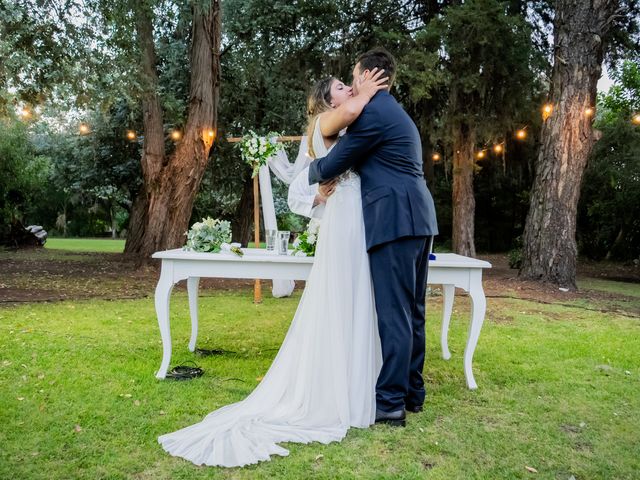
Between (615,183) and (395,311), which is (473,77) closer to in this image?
(615,183)

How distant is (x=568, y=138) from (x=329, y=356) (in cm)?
786

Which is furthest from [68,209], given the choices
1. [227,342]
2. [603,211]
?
[227,342]

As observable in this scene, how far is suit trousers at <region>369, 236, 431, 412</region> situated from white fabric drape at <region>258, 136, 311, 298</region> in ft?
10.9

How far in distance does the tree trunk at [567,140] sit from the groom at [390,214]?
273 inches

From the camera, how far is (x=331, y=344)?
3268mm

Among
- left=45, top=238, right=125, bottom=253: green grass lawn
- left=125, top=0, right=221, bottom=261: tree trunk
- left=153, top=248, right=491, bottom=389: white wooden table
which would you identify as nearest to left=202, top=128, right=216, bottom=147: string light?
left=125, top=0, right=221, bottom=261: tree trunk

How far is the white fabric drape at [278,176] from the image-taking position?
7188 mm

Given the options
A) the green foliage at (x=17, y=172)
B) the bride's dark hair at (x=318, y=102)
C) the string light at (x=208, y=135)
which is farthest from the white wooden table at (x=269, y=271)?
the green foliage at (x=17, y=172)

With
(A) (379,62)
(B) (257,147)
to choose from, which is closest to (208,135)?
(B) (257,147)

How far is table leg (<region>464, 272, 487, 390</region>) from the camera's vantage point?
12.9 feet

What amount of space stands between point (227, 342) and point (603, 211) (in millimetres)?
14831

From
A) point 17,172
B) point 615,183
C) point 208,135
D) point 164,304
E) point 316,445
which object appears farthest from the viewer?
point 17,172

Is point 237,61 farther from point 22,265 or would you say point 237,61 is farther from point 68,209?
point 68,209

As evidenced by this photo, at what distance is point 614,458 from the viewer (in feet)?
9.27
